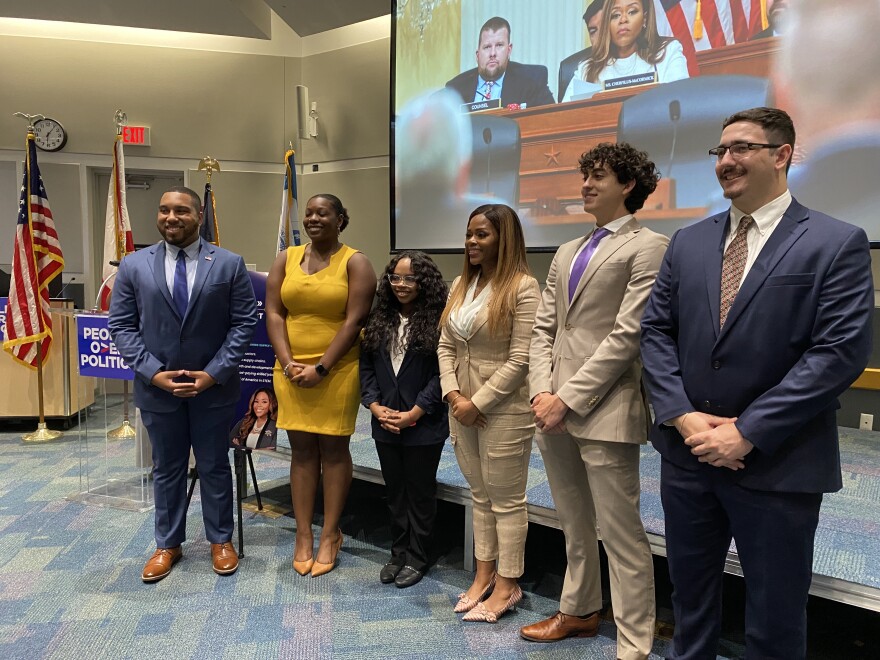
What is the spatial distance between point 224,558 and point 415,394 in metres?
1.16

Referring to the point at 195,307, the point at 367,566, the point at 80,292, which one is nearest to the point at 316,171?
the point at 80,292

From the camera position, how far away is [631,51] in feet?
14.6

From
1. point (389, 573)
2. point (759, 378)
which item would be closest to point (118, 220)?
point (389, 573)

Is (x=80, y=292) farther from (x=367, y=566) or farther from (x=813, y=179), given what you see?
(x=813, y=179)

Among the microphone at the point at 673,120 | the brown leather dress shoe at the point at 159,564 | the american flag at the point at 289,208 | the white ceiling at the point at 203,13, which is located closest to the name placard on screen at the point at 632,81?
the microphone at the point at 673,120

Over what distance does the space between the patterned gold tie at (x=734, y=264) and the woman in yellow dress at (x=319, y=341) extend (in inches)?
58.4

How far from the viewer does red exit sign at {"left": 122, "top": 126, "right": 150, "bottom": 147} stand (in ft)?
20.8

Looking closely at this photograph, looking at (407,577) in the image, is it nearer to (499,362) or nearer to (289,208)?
(499,362)

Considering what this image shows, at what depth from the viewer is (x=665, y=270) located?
1.67 m

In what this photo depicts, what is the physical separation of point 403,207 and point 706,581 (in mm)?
4807

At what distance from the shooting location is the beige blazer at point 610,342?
180cm

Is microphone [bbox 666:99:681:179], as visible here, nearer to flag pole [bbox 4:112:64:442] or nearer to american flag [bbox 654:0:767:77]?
american flag [bbox 654:0:767:77]

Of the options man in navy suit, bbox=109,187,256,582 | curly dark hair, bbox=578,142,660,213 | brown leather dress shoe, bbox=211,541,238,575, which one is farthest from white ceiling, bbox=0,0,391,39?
brown leather dress shoe, bbox=211,541,238,575

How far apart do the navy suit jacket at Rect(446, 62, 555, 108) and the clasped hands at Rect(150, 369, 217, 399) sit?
11.9 feet
